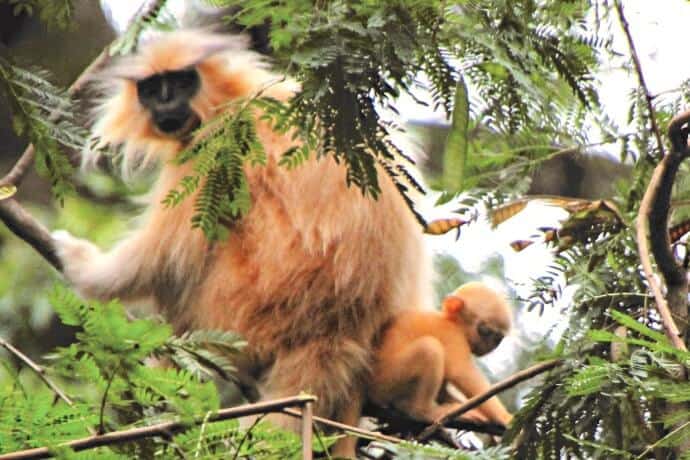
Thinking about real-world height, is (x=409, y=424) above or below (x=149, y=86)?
below

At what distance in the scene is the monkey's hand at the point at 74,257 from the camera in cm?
494

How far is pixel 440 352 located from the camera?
4.20 metres

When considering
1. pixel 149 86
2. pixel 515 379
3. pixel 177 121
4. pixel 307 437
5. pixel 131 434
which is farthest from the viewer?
pixel 149 86

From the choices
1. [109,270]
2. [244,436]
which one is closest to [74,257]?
[109,270]

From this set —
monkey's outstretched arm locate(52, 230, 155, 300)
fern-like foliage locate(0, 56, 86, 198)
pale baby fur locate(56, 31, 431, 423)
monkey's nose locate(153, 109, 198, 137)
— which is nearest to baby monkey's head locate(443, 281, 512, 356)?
pale baby fur locate(56, 31, 431, 423)

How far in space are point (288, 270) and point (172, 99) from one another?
3.60ft

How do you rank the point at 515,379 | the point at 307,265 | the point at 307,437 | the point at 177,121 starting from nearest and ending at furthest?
the point at 307,437, the point at 515,379, the point at 307,265, the point at 177,121

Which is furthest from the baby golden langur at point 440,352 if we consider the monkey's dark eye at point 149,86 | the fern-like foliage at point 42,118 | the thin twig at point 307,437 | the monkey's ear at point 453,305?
the thin twig at point 307,437

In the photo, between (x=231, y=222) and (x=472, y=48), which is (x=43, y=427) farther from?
(x=231, y=222)

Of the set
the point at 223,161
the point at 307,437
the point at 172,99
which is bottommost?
the point at 307,437

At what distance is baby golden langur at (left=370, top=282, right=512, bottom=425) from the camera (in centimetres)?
420

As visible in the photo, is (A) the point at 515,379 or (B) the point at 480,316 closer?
(A) the point at 515,379

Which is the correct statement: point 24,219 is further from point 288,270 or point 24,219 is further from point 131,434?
point 131,434

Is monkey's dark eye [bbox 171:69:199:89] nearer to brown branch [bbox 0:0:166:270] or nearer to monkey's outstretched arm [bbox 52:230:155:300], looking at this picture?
brown branch [bbox 0:0:166:270]
